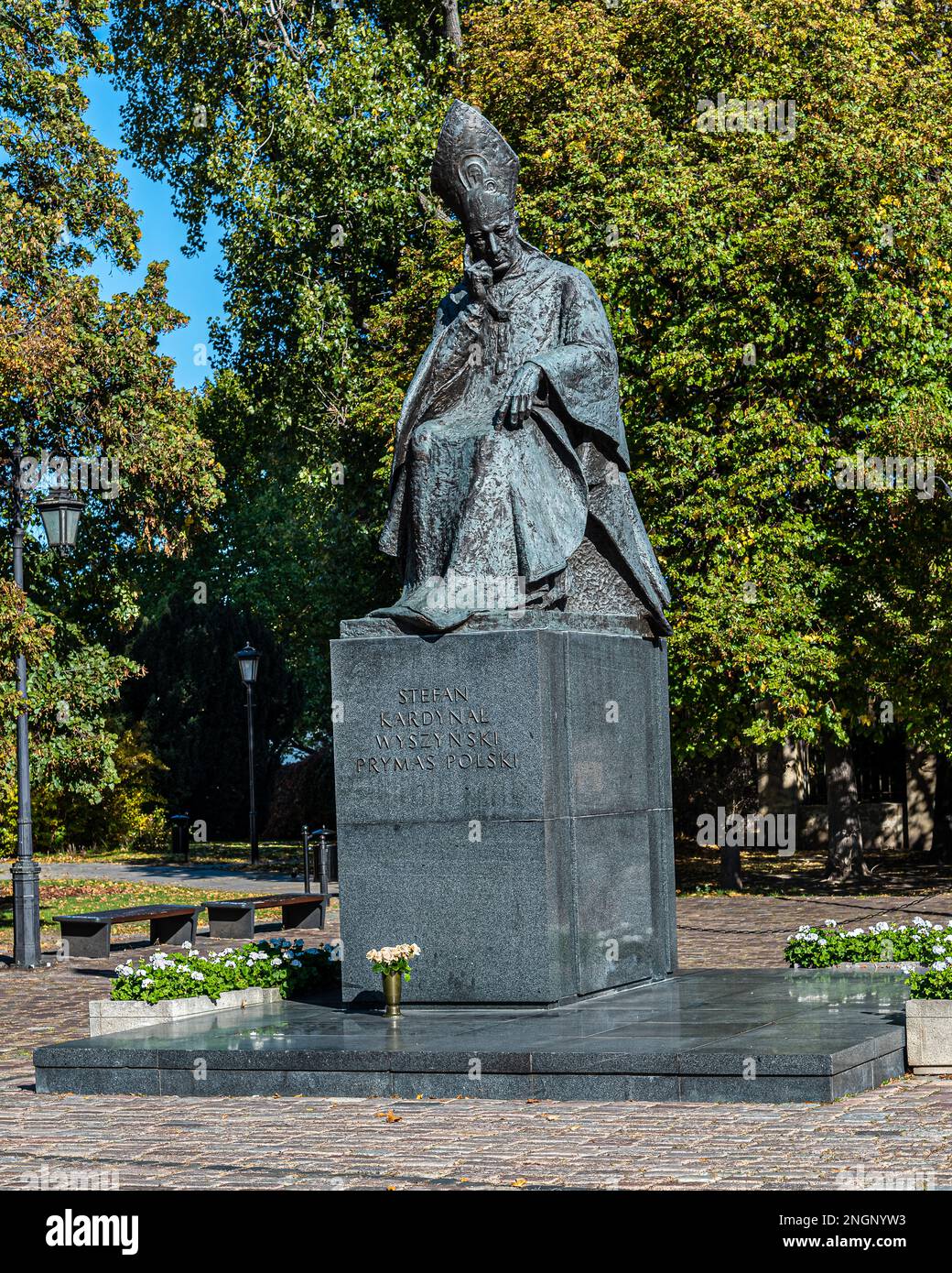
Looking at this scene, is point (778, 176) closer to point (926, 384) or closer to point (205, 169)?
point (926, 384)

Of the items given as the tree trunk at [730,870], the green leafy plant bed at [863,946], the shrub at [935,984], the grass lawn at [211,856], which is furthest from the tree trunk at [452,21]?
the shrub at [935,984]

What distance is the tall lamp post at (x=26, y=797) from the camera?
1903cm

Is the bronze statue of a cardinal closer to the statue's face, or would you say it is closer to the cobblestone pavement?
the statue's face

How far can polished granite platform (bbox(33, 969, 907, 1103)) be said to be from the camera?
870 centimetres

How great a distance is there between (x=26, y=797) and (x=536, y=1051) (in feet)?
37.3

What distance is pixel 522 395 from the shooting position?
1134cm

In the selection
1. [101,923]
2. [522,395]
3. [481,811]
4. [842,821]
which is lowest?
[101,923]

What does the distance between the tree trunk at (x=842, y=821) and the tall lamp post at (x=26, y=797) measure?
13.6 meters

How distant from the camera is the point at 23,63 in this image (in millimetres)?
27812

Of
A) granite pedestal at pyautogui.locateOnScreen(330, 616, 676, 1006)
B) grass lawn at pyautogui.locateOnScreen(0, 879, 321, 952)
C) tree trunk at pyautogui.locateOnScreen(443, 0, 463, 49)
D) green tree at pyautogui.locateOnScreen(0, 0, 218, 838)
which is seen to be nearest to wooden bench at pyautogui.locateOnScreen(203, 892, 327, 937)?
grass lawn at pyautogui.locateOnScreen(0, 879, 321, 952)

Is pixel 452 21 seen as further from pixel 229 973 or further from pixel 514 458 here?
pixel 229 973

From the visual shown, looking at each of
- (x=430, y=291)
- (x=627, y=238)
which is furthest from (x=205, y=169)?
(x=627, y=238)

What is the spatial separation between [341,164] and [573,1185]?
84.6 ft

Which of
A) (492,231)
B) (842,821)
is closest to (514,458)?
(492,231)
